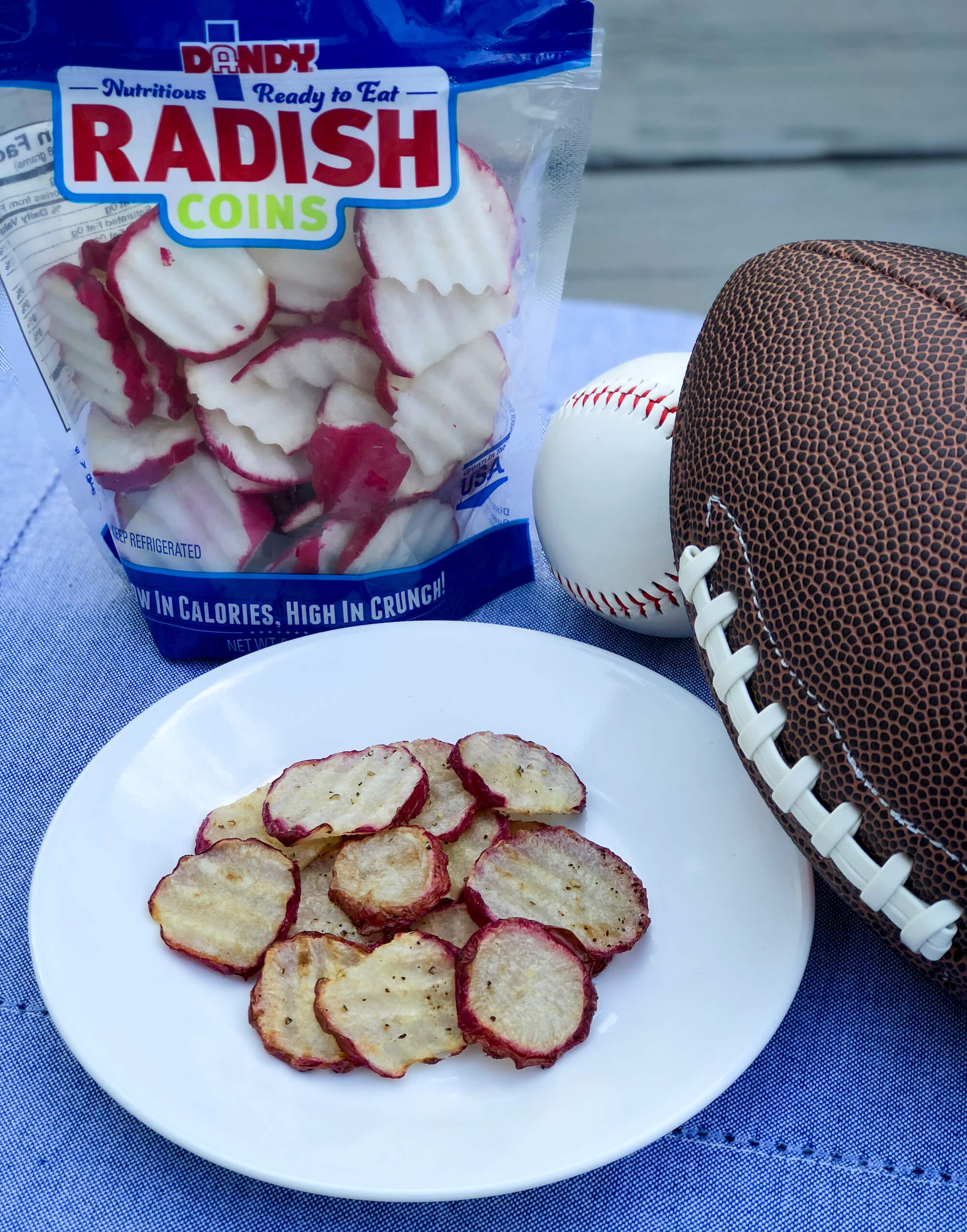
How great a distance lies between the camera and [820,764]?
557mm

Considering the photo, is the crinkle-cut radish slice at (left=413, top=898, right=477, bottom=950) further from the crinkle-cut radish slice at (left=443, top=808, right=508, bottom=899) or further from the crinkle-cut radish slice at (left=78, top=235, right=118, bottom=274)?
the crinkle-cut radish slice at (left=78, top=235, right=118, bottom=274)

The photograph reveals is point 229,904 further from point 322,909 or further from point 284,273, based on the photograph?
point 284,273

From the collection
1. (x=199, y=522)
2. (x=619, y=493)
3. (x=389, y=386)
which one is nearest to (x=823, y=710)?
(x=619, y=493)

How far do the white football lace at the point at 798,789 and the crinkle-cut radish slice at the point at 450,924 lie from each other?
7.5 inches

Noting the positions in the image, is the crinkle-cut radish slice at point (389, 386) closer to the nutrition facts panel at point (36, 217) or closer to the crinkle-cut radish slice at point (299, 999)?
the nutrition facts panel at point (36, 217)

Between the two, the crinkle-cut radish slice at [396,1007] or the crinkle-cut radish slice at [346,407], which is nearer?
the crinkle-cut radish slice at [396,1007]

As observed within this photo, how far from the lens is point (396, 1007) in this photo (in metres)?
0.57

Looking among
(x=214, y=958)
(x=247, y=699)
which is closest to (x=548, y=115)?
(x=247, y=699)

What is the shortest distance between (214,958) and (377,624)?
0.30 m

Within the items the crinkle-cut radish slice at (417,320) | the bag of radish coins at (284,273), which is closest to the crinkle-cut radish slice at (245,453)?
the bag of radish coins at (284,273)

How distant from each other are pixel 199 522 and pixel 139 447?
0.24ft

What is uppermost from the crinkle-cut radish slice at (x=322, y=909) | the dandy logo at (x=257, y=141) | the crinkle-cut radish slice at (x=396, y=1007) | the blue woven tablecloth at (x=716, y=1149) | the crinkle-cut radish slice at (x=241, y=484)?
the dandy logo at (x=257, y=141)

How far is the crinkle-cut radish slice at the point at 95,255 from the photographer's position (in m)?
A: 0.79

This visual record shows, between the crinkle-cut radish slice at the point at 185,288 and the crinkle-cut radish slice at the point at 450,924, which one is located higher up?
the crinkle-cut radish slice at the point at 185,288
